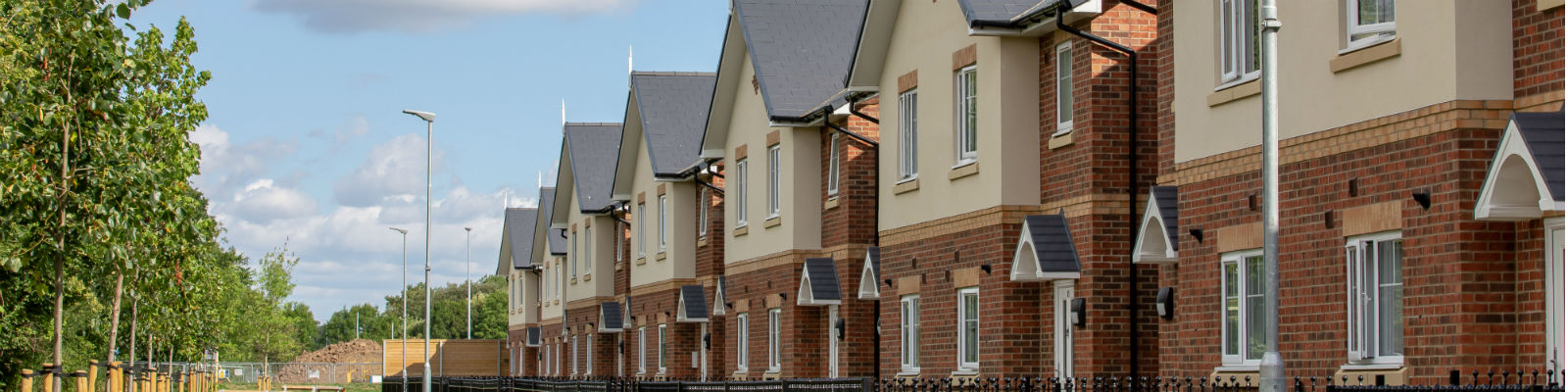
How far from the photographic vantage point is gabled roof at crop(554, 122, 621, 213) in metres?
44.5

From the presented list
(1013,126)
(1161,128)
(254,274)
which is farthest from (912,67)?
(254,274)

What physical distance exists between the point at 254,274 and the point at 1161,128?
2462 inches

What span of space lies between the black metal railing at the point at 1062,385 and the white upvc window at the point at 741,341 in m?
2.93

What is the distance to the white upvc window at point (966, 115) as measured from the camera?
20.6 m

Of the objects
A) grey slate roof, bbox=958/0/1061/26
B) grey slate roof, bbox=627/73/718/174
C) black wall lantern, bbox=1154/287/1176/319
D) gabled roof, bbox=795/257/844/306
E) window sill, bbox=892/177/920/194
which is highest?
grey slate roof, bbox=627/73/718/174

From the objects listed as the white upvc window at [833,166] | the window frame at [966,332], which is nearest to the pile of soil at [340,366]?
the white upvc window at [833,166]

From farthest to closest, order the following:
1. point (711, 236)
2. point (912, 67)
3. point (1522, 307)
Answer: point (711, 236) → point (912, 67) → point (1522, 307)

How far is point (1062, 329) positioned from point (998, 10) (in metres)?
3.58

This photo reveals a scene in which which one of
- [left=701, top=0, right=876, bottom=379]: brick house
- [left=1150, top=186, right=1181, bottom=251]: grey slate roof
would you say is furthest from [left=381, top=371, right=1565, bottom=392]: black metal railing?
[left=701, top=0, right=876, bottom=379]: brick house

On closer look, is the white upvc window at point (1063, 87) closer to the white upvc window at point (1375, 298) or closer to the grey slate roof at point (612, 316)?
the white upvc window at point (1375, 298)

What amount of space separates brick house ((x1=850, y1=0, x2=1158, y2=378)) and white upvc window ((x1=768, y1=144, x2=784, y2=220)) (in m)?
6.26

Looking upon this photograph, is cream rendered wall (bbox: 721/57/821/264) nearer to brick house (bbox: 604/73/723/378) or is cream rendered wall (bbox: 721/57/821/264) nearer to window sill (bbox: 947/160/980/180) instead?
brick house (bbox: 604/73/723/378)

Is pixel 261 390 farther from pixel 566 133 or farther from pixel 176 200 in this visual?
pixel 176 200

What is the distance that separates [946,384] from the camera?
2097 cm
